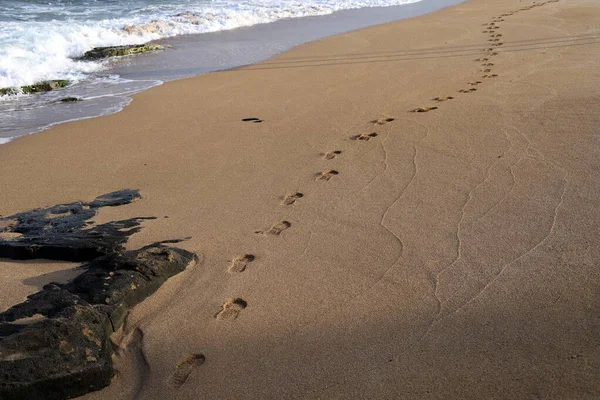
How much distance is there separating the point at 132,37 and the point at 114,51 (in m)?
1.60

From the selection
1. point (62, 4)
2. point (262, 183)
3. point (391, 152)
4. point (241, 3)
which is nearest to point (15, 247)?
point (262, 183)

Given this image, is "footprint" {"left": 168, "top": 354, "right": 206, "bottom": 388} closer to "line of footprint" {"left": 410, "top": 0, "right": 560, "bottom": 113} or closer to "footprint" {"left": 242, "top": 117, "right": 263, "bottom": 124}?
"footprint" {"left": 242, "top": 117, "right": 263, "bottom": 124}

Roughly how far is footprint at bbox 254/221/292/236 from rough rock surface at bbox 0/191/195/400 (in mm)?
471

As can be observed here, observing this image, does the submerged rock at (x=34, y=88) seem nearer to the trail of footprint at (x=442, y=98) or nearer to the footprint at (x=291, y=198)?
the trail of footprint at (x=442, y=98)

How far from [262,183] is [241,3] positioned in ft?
39.6

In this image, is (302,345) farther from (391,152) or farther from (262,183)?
(391,152)

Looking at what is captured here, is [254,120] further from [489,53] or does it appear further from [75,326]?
[489,53]

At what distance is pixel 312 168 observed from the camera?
4.58 meters

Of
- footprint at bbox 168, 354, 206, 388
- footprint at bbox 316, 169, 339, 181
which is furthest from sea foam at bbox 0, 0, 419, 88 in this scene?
footprint at bbox 168, 354, 206, 388

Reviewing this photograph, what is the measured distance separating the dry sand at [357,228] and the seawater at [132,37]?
0.96m

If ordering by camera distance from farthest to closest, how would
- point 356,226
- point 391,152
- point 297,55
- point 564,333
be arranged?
point 297,55 < point 391,152 < point 356,226 < point 564,333

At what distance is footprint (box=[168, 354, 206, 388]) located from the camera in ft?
7.86

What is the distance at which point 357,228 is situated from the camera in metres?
3.55

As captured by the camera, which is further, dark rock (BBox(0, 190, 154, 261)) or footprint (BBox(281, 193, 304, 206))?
footprint (BBox(281, 193, 304, 206))
